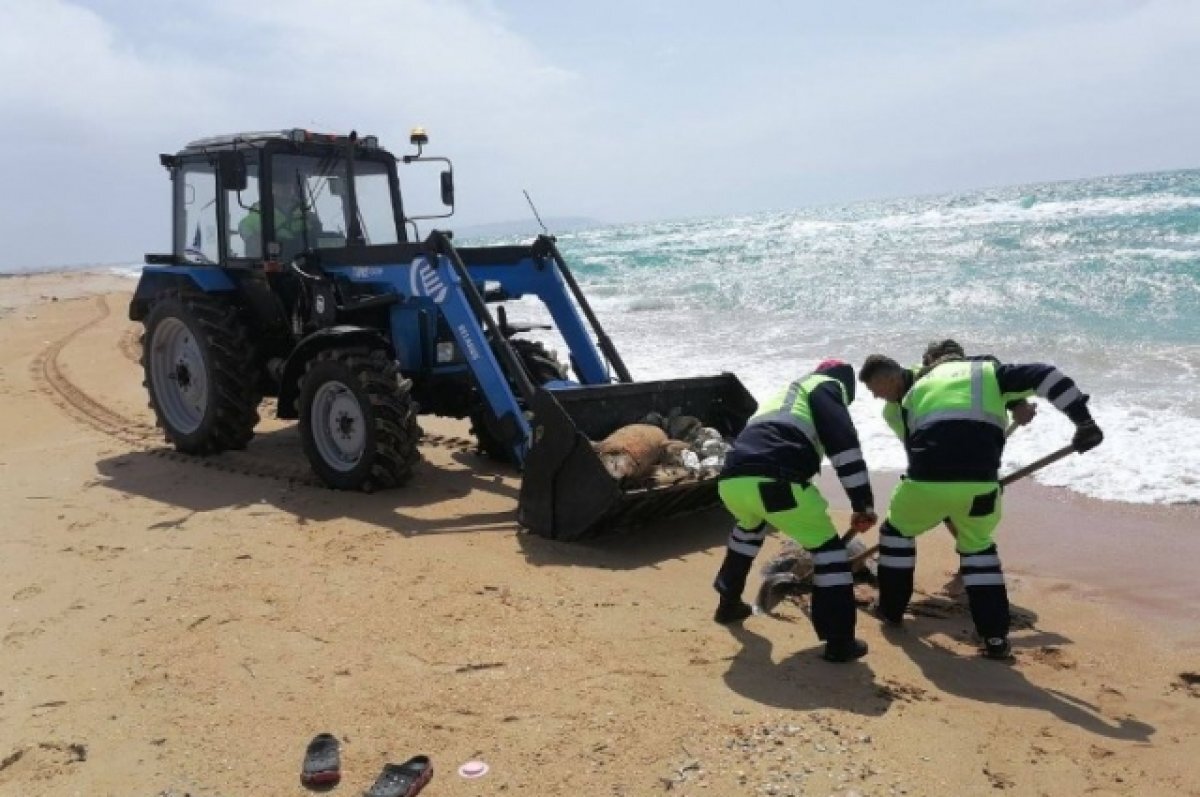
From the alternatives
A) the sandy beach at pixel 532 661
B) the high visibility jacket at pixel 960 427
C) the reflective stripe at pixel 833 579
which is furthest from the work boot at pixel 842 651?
the high visibility jacket at pixel 960 427

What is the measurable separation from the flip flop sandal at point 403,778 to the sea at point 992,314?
5192 millimetres

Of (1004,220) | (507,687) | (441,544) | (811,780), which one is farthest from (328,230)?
(1004,220)

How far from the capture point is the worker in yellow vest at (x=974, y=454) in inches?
175

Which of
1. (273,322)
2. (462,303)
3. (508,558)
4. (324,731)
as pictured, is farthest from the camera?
(273,322)

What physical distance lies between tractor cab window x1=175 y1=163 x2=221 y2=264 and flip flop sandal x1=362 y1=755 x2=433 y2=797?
571cm

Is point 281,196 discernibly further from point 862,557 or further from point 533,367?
point 862,557

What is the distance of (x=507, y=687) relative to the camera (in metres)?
3.94

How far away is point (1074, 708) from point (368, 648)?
2.90 meters

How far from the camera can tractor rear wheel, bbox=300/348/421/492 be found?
648cm

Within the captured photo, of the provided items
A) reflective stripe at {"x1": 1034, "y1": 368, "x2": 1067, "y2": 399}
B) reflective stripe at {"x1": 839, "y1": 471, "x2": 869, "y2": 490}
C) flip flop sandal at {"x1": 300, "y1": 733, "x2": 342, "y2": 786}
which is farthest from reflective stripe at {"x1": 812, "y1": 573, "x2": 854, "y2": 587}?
flip flop sandal at {"x1": 300, "y1": 733, "x2": 342, "y2": 786}

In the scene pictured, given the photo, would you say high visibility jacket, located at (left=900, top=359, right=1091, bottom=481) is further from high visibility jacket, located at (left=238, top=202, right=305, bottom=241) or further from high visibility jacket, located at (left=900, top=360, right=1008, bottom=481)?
high visibility jacket, located at (left=238, top=202, right=305, bottom=241)

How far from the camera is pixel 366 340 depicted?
6.92 m

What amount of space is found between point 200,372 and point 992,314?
12.4 metres

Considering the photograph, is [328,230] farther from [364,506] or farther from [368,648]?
[368,648]
